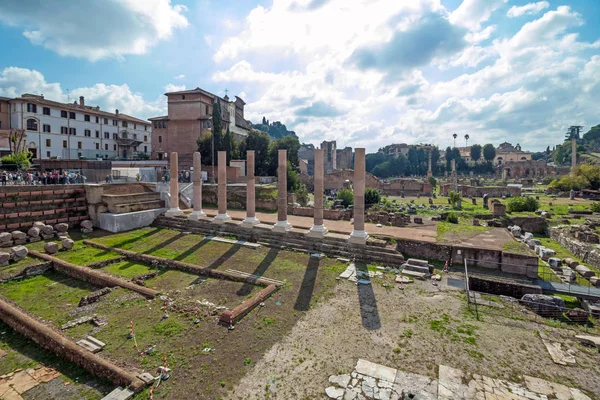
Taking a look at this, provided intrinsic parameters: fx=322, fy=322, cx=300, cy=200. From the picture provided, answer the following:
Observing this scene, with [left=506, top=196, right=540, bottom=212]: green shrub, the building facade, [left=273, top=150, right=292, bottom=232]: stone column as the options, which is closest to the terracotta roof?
the building facade

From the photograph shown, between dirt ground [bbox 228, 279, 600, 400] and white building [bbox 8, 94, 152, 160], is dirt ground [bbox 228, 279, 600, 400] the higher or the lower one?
the lower one

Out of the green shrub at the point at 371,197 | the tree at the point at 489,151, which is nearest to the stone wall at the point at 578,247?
the green shrub at the point at 371,197

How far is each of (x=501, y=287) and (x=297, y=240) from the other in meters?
8.92

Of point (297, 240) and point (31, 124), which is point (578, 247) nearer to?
point (297, 240)

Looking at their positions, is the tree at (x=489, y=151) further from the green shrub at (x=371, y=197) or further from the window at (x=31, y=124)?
the window at (x=31, y=124)

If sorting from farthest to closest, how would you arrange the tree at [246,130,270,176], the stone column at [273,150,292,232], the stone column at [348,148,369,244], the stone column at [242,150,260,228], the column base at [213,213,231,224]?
the tree at [246,130,270,176]
the column base at [213,213,231,224]
the stone column at [242,150,260,228]
the stone column at [273,150,292,232]
the stone column at [348,148,369,244]

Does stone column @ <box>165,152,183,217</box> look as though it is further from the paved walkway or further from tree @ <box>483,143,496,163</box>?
tree @ <box>483,143,496,163</box>

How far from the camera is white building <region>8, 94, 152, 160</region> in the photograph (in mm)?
37656

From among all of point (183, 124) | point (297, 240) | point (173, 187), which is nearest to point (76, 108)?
point (183, 124)

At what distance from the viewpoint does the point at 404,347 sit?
7.77 m

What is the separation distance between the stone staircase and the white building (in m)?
30.0

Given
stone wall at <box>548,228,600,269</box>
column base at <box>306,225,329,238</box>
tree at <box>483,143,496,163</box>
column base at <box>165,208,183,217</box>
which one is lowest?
stone wall at <box>548,228,600,269</box>

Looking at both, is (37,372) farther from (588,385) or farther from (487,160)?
(487,160)

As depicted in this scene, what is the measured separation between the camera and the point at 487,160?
90.7 m
